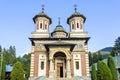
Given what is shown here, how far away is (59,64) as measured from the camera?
94.2 ft

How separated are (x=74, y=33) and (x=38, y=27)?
19.7ft

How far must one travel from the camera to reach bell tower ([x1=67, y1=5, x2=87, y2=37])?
31.9 meters

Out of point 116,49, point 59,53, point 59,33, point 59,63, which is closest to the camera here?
point 59,53

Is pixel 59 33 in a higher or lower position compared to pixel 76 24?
lower

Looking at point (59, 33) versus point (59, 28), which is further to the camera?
point (59, 28)

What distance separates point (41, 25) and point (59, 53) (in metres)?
6.84

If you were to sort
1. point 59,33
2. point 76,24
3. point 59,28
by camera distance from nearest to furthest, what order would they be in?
point 76,24, point 59,33, point 59,28

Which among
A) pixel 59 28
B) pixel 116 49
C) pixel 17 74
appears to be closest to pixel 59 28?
pixel 59 28

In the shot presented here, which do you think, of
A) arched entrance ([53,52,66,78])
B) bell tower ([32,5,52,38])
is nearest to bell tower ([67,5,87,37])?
bell tower ([32,5,52,38])

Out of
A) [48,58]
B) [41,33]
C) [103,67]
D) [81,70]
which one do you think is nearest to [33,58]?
[48,58]

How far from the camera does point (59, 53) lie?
28.2m

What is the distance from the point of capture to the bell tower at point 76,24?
31.9m

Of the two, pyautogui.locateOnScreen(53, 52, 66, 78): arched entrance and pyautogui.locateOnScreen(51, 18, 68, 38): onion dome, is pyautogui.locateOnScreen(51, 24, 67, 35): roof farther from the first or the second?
pyautogui.locateOnScreen(53, 52, 66, 78): arched entrance

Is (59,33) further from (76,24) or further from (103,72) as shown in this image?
(103,72)
